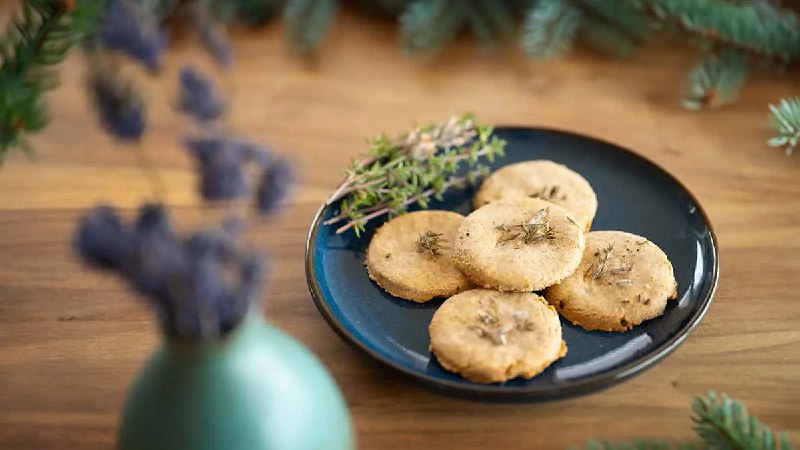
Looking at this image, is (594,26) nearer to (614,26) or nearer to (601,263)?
(614,26)

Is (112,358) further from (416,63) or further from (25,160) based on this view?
(416,63)

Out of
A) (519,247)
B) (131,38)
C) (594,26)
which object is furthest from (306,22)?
(131,38)

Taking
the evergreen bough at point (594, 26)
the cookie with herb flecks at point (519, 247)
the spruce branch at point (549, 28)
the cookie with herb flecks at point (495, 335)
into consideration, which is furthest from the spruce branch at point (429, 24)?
the cookie with herb flecks at point (495, 335)

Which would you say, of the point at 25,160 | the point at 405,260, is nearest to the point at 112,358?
the point at 405,260

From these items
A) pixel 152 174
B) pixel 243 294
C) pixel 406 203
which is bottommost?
pixel 152 174

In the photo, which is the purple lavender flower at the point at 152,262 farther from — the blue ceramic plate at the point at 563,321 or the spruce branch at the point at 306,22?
the spruce branch at the point at 306,22

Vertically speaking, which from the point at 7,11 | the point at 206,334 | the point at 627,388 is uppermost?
the point at 206,334
